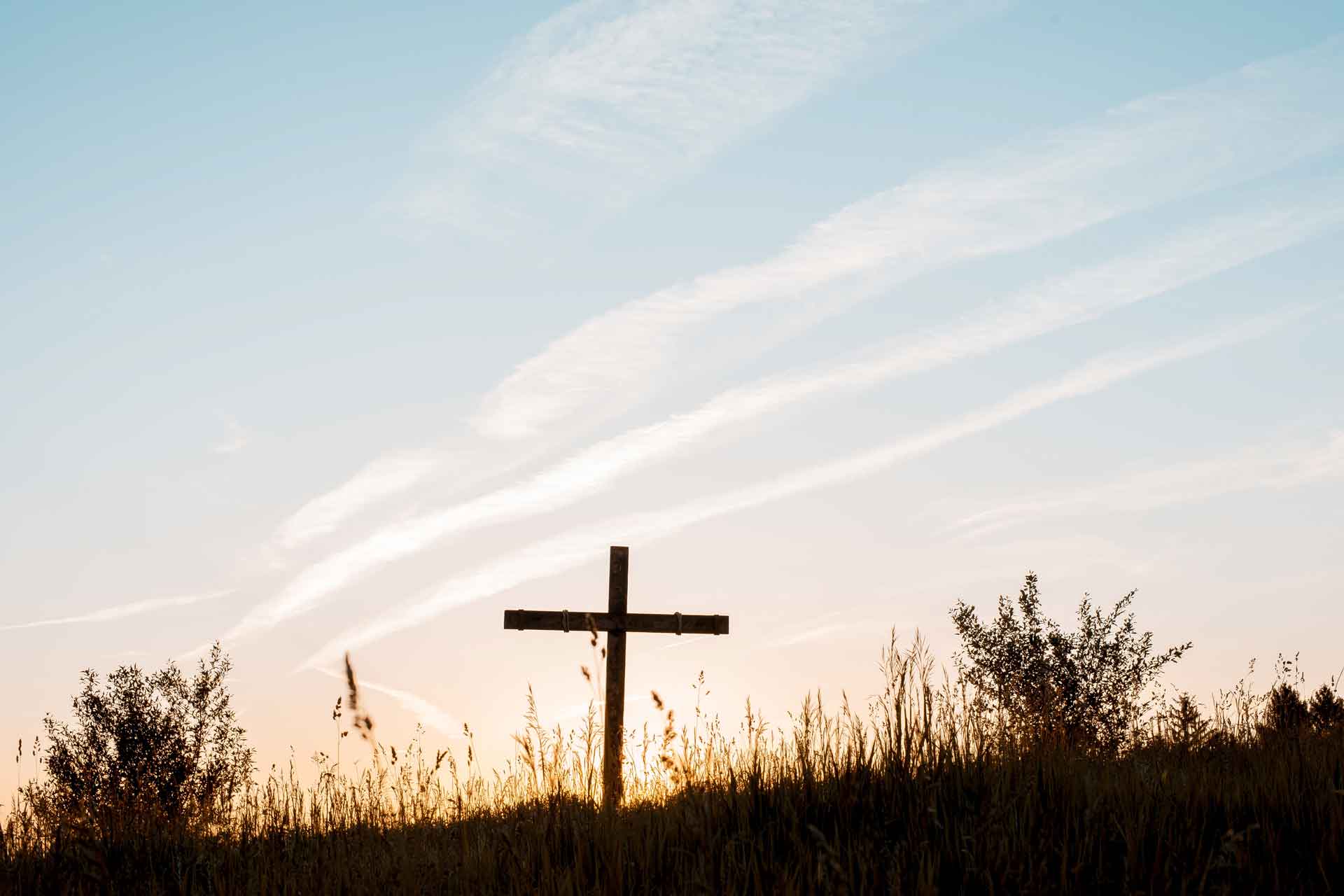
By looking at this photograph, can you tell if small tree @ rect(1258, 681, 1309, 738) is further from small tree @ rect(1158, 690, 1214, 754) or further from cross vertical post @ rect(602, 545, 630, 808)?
cross vertical post @ rect(602, 545, 630, 808)

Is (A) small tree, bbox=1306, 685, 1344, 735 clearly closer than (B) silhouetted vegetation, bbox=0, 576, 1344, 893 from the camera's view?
No

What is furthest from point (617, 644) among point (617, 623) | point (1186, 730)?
point (1186, 730)

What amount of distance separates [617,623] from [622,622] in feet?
0.25

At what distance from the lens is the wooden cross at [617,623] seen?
13.8 meters

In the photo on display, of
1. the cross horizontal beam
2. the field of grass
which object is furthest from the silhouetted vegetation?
the cross horizontal beam

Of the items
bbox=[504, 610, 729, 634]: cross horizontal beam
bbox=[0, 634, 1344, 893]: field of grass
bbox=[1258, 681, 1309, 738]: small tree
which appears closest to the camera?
bbox=[0, 634, 1344, 893]: field of grass

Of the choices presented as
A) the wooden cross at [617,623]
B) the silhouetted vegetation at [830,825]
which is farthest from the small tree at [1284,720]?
the wooden cross at [617,623]

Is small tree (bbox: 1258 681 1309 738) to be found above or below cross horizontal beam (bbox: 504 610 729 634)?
below

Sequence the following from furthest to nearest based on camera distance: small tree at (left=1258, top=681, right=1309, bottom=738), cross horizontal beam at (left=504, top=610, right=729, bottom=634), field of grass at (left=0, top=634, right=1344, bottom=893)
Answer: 1. cross horizontal beam at (left=504, top=610, right=729, bottom=634)
2. small tree at (left=1258, top=681, right=1309, bottom=738)
3. field of grass at (left=0, top=634, right=1344, bottom=893)

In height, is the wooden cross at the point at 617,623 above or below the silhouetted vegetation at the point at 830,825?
above

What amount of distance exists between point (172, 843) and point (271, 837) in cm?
139

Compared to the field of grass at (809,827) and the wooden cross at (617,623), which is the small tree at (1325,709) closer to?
the field of grass at (809,827)

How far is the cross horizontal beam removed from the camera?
1383 cm

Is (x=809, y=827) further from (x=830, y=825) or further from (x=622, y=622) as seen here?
(x=622, y=622)
